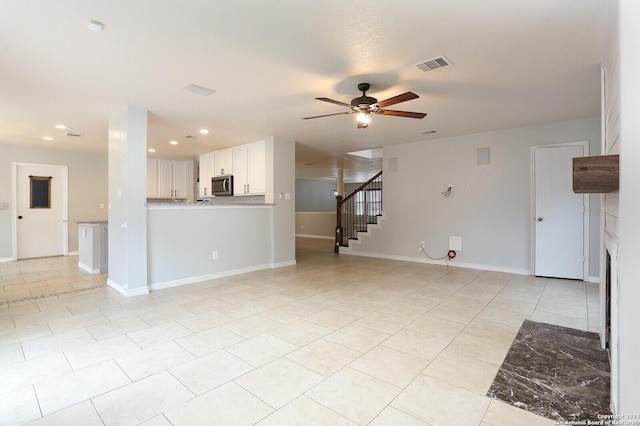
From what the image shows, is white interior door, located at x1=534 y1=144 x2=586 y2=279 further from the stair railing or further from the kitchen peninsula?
the kitchen peninsula

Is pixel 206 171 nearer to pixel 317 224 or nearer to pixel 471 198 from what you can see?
pixel 317 224

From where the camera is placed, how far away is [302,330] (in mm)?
2881

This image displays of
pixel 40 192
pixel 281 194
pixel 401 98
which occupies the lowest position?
pixel 281 194

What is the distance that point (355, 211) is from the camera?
27.2ft

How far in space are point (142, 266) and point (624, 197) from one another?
4720mm

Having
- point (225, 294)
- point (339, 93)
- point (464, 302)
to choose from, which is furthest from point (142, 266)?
point (464, 302)

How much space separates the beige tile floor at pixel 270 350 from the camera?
1.74 metres

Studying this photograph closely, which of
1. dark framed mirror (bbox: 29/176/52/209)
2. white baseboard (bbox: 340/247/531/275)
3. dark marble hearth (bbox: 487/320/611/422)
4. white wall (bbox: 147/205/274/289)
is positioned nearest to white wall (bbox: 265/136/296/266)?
white wall (bbox: 147/205/274/289)

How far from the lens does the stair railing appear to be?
8.04 m

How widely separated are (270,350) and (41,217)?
7.51 m

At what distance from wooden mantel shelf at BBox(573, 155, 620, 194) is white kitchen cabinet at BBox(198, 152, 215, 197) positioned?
696 centimetres

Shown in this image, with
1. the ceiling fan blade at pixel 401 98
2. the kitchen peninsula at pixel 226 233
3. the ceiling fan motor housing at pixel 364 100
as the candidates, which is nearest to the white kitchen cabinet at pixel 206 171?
the kitchen peninsula at pixel 226 233

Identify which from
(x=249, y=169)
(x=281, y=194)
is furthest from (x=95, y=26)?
(x=249, y=169)

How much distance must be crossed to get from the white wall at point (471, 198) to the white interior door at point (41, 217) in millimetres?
7357
